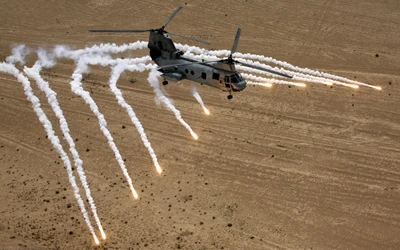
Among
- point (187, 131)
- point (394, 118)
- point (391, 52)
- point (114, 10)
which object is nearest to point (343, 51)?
point (391, 52)

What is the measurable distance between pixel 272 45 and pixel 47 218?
25185 mm

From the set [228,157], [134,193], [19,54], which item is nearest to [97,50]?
[19,54]

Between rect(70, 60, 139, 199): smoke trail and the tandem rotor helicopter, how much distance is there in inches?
208

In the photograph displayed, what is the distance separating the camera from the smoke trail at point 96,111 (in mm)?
30752

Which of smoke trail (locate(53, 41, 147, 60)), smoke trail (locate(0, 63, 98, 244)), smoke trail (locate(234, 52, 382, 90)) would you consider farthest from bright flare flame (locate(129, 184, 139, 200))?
smoke trail (locate(234, 52, 382, 90))

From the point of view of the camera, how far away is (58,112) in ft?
116

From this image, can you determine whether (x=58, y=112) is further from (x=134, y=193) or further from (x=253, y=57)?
(x=253, y=57)

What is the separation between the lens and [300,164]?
31391 mm

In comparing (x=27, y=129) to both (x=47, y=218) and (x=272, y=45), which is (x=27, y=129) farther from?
(x=272, y=45)

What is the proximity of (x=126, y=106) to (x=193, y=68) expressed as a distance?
607 centimetres

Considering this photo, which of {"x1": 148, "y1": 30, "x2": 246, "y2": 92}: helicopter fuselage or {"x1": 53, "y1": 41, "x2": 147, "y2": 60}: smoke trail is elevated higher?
{"x1": 148, "y1": 30, "x2": 246, "y2": 92}: helicopter fuselage

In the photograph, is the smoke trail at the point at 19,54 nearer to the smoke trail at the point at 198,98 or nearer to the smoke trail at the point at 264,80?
the smoke trail at the point at 198,98

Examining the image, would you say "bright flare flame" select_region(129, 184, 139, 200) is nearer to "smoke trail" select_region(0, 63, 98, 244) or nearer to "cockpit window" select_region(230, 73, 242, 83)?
"smoke trail" select_region(0, 63, 98, 244)

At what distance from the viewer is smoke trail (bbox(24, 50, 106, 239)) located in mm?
28900
